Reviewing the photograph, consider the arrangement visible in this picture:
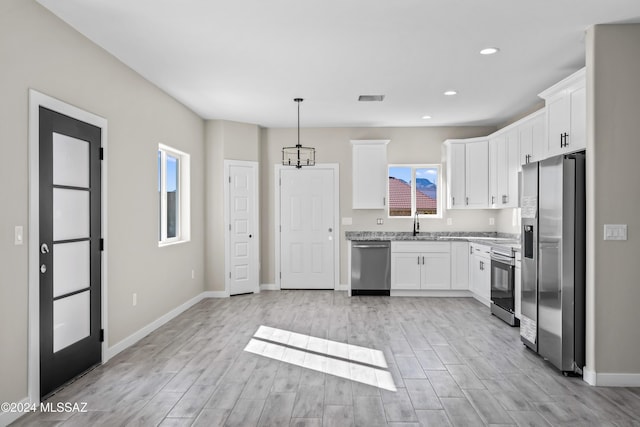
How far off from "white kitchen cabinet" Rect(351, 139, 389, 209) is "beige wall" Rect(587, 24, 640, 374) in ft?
12.8

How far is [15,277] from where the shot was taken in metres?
2.72

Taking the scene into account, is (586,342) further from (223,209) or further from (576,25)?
(223,209)

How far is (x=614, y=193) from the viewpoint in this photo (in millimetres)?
3326

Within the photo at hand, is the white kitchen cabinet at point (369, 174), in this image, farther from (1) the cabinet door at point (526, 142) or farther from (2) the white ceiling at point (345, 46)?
(1) the cabinet door at point (526, 142)

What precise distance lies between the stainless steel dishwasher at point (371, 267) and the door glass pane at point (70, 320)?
4.07 metres

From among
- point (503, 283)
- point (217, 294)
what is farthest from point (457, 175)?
point (217, 294)

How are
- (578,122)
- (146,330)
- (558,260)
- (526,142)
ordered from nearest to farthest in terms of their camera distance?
(558,260) → (578,122) → (146,330) → (526,142)

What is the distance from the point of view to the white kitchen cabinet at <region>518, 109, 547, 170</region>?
491 centimetres

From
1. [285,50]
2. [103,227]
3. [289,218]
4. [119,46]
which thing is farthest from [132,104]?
[289,218]

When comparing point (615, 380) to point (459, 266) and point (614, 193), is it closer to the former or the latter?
point (614, 193)

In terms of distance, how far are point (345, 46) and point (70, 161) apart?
8.17ft

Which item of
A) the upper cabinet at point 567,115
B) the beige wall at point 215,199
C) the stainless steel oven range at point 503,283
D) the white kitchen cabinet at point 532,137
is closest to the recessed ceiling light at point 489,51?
the upper cabinet at point 567,115

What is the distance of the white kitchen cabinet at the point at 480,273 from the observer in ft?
19.0

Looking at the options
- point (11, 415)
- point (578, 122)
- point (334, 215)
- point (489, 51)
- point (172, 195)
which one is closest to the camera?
point (11, 415)
